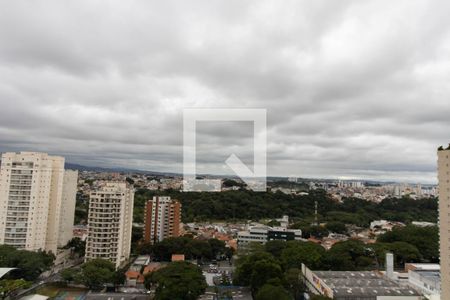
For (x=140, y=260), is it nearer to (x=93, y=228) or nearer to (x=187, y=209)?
(x=93, y=228)

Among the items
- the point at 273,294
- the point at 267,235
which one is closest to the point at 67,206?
the point at 267,235

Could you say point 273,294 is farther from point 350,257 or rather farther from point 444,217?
point 350,257

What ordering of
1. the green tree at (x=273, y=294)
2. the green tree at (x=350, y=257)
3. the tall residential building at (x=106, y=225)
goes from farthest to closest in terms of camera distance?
the tall residential building at (x=106, y=225) < the green tree at (x=350, y=257) < the green tree at (x=273, y=294)

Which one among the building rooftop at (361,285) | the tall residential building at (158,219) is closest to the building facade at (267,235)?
the tall residential building at (158,219)

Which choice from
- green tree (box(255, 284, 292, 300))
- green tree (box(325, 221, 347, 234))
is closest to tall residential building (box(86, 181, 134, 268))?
green tree (box(255, 284, 292, 300))

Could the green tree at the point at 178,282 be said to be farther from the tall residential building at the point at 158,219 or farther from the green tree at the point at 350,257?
the tall residential building at the point at 158,219

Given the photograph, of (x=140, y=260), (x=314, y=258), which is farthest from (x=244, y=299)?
(x=140, y=260)

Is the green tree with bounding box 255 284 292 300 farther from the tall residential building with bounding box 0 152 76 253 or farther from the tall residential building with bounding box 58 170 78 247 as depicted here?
the tall residential building with bounding box 58 170 78 247

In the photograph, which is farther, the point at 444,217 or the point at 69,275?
the point at 69,275
